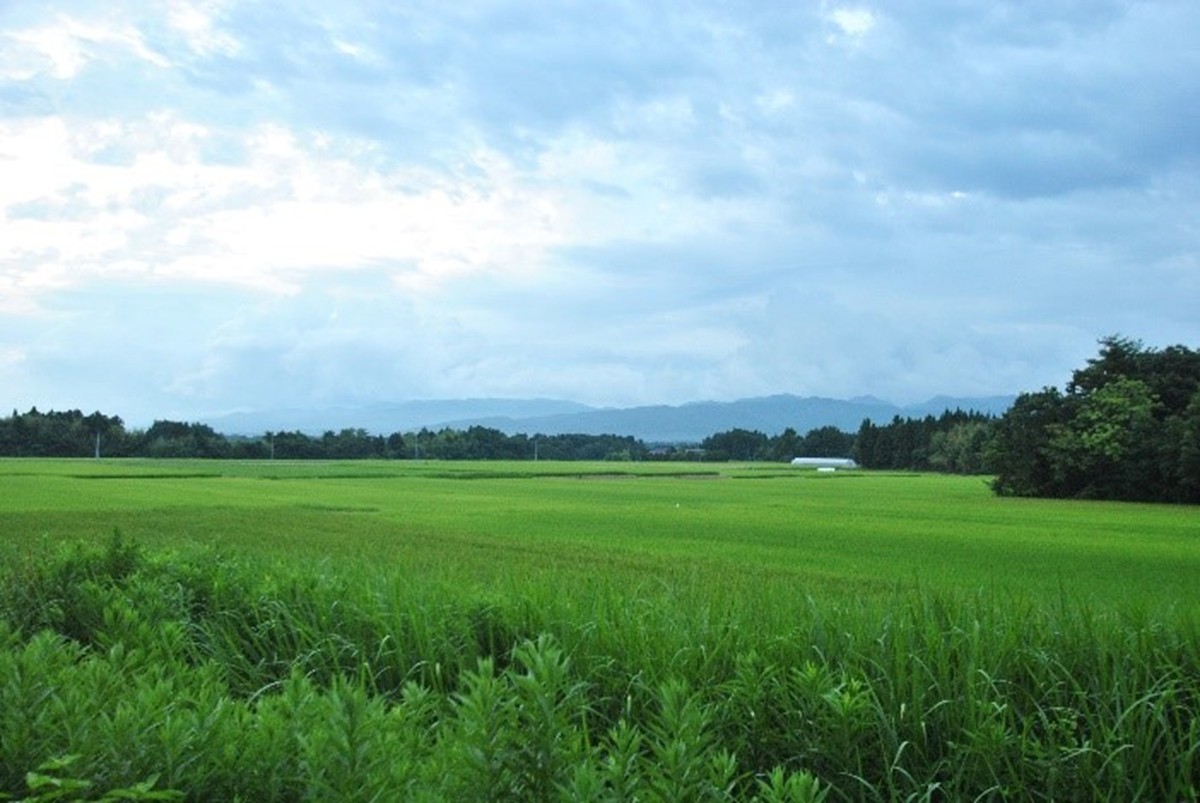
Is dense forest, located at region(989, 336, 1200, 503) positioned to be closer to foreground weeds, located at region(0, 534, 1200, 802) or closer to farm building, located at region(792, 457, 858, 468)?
foreground weeds, located at region(0, 534, 1200, 802)

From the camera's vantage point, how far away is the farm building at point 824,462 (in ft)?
453

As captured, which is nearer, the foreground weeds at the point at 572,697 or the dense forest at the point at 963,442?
the foreground weeds at the point at 572,697

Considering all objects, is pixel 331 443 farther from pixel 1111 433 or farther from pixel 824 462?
pixel 1111 433

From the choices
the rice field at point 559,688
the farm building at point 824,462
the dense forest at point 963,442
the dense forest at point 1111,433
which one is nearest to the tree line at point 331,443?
the dense forest at point 963,442

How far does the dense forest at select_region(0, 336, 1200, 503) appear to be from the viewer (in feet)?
166

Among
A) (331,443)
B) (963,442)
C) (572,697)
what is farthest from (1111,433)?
(331,443)

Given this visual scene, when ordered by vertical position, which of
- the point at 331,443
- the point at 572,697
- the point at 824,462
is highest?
the point at 331,443

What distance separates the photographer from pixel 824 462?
146 meters

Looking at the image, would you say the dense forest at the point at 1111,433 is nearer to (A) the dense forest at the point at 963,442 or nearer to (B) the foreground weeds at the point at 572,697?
(A) the dense forest at the point at 963,442

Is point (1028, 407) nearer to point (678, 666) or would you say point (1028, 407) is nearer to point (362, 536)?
point (362, 536)

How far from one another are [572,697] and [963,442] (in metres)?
109

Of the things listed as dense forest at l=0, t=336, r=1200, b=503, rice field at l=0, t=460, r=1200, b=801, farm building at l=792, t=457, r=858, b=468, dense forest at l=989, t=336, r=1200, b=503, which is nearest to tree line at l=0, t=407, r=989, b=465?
dense forest at l=0, t=336, r=1200, b=503

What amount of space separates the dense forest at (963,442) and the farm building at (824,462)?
1.81 metres

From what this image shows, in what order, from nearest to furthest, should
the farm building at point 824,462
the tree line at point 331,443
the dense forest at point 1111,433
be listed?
the dense forest at point 1111,433
the tree line at point 331,443
the farm building at point 824,462
